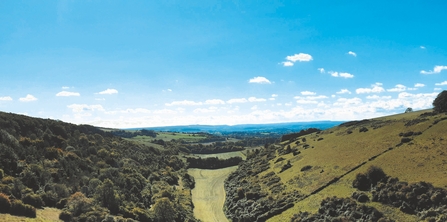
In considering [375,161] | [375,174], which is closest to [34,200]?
[375,174]

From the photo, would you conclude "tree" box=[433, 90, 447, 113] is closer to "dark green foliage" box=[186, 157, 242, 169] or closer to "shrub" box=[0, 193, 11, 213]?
"dark green foliage" box=[186, 157, 242, 169]

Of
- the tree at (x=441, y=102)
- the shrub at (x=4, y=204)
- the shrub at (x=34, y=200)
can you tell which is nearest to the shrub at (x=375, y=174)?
the tree at (x=441, y=102)

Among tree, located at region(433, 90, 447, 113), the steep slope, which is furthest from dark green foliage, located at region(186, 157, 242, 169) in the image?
tree, located at region(433, 90, 447, 113)

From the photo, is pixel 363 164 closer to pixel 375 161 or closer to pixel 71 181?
pixel 375 161

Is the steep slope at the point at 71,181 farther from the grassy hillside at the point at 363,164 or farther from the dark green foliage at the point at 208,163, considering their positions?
the dark green foliage at the point at 208,163

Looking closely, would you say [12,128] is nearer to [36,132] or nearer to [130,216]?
[36,132]

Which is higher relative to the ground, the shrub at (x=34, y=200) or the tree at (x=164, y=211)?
the shrub at (x=34, y=200)
